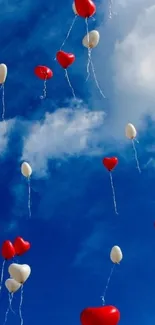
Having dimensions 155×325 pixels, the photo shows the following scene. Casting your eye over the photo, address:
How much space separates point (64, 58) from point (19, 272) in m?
6.45

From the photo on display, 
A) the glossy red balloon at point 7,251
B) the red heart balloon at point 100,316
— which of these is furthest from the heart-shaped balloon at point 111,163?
the red heart balloon at point 100,316

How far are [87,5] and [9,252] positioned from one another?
7405 mm

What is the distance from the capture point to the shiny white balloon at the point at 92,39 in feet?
51.5

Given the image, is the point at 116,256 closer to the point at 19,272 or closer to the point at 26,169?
the point at 19,272

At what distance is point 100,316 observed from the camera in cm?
1137

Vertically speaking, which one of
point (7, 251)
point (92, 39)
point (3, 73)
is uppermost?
point (92, 39)

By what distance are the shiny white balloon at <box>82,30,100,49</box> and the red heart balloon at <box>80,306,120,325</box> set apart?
773cm

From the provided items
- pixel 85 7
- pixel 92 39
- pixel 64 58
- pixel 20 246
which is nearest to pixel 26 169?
pixel 20 246

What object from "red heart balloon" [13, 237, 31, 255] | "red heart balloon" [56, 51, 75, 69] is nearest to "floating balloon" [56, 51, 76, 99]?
"red heart balloon" [56, 51, 75, 69]

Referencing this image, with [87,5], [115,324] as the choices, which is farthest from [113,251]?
[87,5]

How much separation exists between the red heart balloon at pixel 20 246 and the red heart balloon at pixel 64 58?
18.0 feet

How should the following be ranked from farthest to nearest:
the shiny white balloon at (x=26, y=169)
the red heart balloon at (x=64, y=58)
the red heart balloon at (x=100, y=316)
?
the shiny white balloon at (x=26, y=169)
the red heart balloon at (x=64, y=58)
the red heart balloon at (x=100, y=316)

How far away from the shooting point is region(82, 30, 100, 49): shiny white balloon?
15.7m

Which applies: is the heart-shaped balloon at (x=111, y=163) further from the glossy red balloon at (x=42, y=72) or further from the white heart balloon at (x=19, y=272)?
the white heart balloon at (x=19, y=272)
